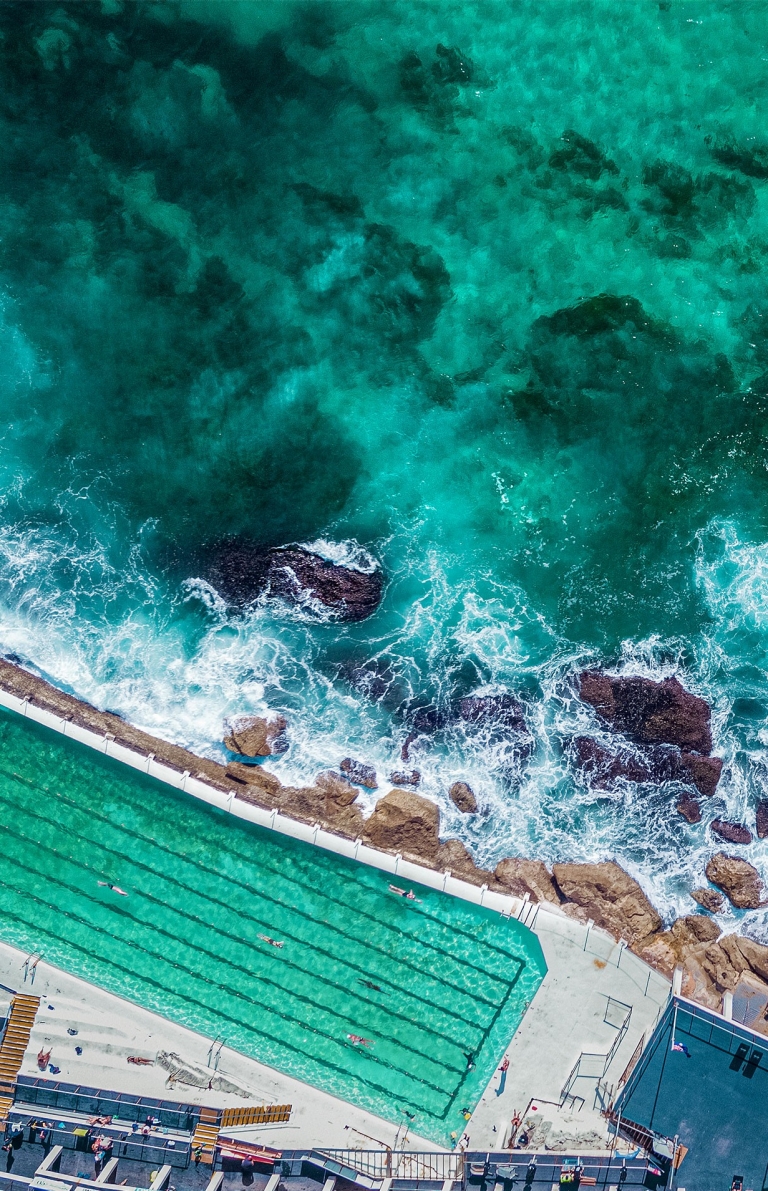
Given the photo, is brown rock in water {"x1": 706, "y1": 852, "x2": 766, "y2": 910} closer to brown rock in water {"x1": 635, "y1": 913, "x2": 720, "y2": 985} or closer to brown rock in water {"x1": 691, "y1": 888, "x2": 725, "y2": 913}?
brown rock in water {"x1": 691, "y1": 888, "x2": 725, "y2": 913}

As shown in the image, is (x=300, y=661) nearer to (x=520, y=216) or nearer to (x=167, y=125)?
(x=520, y=216)

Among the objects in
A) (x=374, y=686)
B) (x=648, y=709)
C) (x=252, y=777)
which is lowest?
(x=252, y=777)

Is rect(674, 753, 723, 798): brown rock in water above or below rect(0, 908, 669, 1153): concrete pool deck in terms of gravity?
above

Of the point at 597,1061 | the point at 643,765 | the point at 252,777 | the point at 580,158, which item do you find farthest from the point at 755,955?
the point at 580,158

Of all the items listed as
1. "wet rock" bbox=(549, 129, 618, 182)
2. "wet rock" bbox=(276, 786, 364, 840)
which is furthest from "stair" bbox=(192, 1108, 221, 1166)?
"wet rock" bbox=(549, 129, 618, 182)

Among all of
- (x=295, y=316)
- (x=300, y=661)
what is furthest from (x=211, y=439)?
(x=300, y=661)

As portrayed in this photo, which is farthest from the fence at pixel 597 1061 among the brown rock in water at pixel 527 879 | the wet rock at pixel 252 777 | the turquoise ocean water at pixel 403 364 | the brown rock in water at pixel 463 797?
the wet rock at pixel 252 777

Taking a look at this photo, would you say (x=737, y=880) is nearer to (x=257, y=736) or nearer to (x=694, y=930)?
(x=694, y=930)

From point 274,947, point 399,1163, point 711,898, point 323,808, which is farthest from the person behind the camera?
point 711,898
